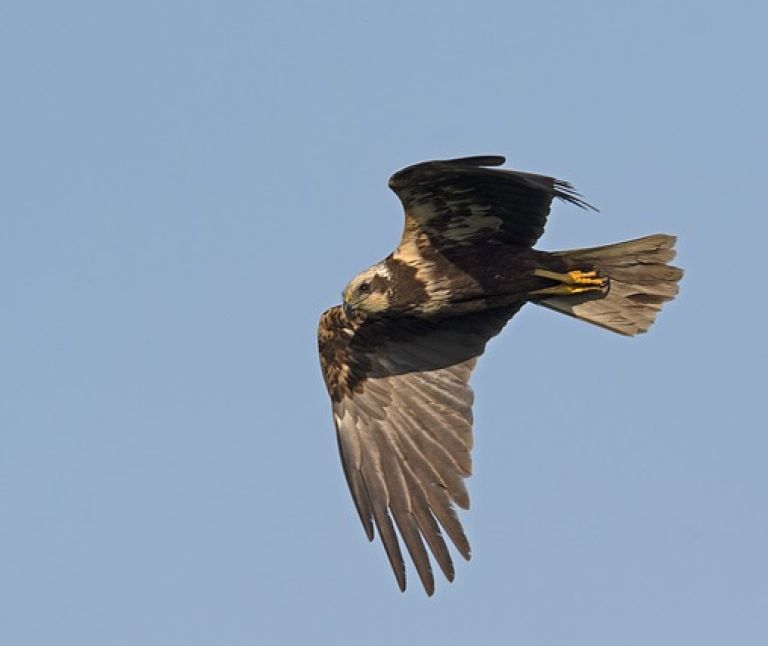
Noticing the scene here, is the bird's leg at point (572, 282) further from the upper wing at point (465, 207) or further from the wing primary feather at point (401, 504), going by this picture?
the wing primary feather at point (401, 504)

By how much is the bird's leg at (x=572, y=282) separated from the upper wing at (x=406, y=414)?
480 millimetres

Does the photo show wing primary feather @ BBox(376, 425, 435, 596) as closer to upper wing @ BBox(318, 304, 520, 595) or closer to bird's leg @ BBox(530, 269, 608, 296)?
upper wing @ BBox(318, 304, 520, 595)

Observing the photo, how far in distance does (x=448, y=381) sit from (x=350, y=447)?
975 millimetres

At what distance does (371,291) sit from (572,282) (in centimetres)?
153

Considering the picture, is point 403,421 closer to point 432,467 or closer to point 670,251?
point 432,467

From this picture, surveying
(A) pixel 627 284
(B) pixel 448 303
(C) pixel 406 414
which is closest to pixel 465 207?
(B) pixel 448 303

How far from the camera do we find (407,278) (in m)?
13.3

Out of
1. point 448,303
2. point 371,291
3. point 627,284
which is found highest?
point 371,291

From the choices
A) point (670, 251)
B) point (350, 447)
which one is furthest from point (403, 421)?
point (670, 251)

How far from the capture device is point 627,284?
13328 mm

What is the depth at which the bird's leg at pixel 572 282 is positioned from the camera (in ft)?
43.1

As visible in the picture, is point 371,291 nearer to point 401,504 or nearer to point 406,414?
point 406,414

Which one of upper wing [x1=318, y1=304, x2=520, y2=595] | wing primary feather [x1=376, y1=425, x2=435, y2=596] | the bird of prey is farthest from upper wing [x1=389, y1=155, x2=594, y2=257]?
wing primary feather [x1=376, y1=425, x2=435, y2=596]

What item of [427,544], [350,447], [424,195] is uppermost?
[424,195]
